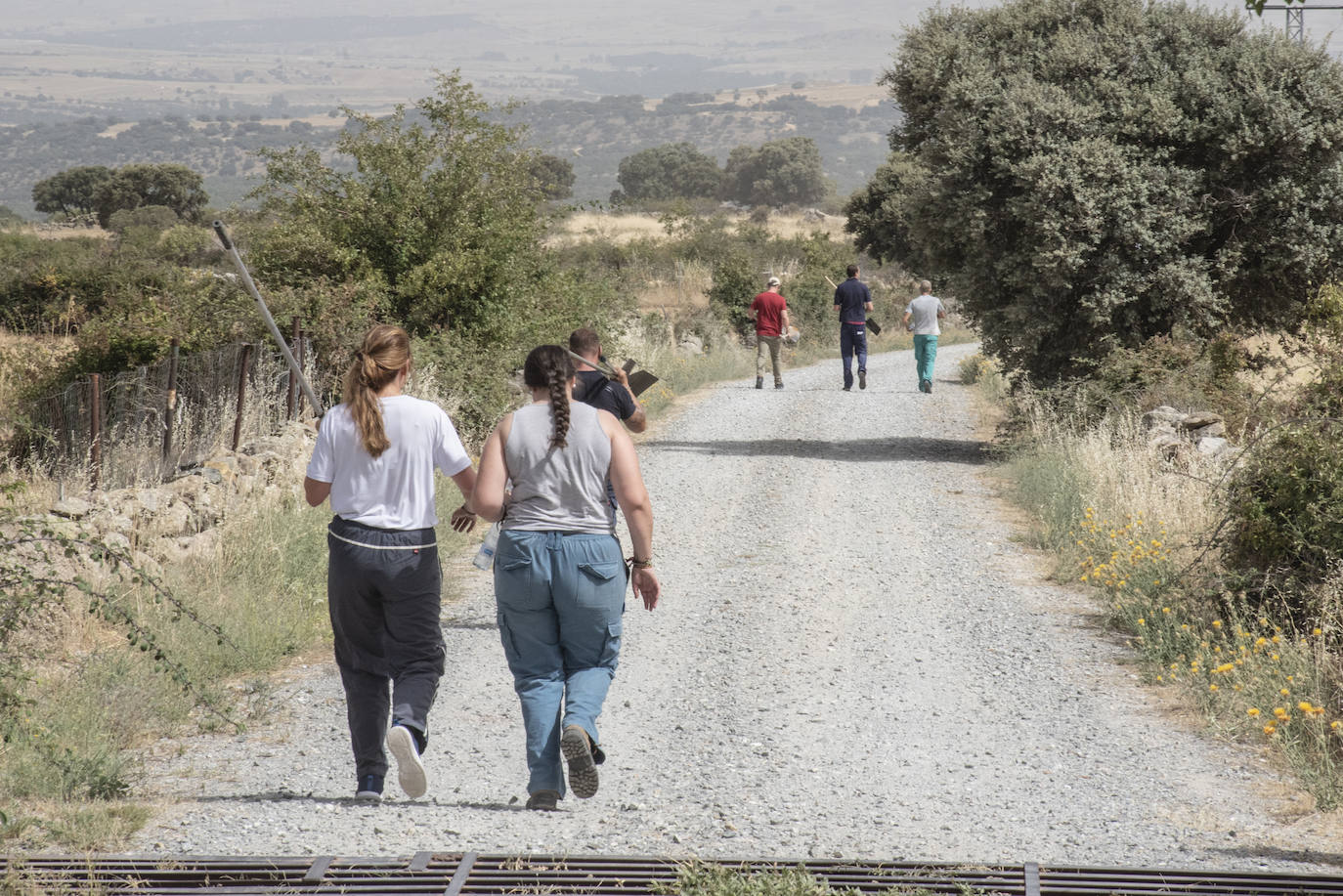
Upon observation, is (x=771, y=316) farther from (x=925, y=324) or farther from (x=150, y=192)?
(x=150, y=192)

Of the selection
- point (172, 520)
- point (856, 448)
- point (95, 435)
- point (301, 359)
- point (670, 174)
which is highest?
point (670, 174)

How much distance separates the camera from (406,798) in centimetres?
543

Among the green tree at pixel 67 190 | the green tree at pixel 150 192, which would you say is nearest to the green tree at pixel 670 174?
the green tree at pixel 67 190

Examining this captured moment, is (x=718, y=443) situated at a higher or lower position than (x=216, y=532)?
lower

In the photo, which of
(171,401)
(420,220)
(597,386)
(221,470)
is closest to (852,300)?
(420,220)

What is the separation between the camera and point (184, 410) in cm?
1250

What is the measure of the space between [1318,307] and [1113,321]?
551 centimetres

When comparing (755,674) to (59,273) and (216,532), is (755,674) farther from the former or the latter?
(59,273)

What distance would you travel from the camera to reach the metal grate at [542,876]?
4.36m

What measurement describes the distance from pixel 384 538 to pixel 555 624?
74 cm

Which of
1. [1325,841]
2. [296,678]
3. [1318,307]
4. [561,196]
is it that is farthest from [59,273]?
[561,196]

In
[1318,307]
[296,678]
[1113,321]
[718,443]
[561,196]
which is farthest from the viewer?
[561,196]

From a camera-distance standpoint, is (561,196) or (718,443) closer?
(718,443)

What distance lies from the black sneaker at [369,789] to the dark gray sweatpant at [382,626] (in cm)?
2
